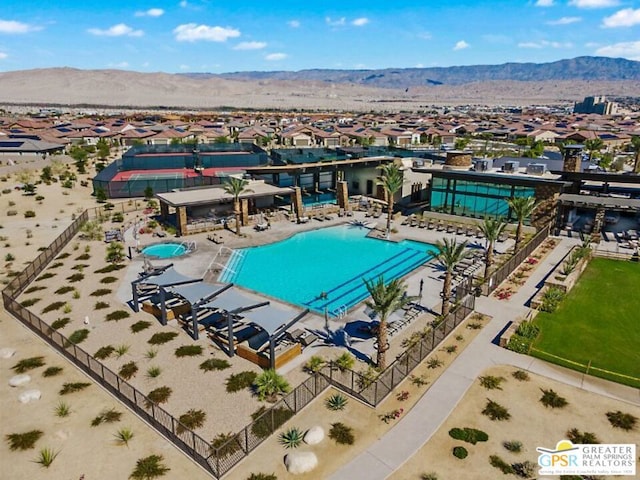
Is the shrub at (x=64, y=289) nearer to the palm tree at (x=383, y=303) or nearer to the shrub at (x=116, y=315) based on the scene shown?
the shrub at (x=116, y=315)

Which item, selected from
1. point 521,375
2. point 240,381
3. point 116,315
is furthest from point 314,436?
point 116,315

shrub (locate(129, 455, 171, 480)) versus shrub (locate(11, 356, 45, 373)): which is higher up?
shrub (locate(11, 356, 45, 373))

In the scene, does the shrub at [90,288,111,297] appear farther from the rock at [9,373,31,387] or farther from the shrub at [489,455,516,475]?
the shrub at [489,455,516,475]

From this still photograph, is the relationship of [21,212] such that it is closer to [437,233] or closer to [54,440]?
[54,440]

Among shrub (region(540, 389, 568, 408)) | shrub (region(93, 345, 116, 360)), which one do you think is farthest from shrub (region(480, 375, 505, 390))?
shrub (region(93, 345, 116, 360))

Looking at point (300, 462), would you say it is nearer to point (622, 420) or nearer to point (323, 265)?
point (622, 420)

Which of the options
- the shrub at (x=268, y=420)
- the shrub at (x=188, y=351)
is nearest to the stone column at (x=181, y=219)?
the shrub at (x=188, y=351)
